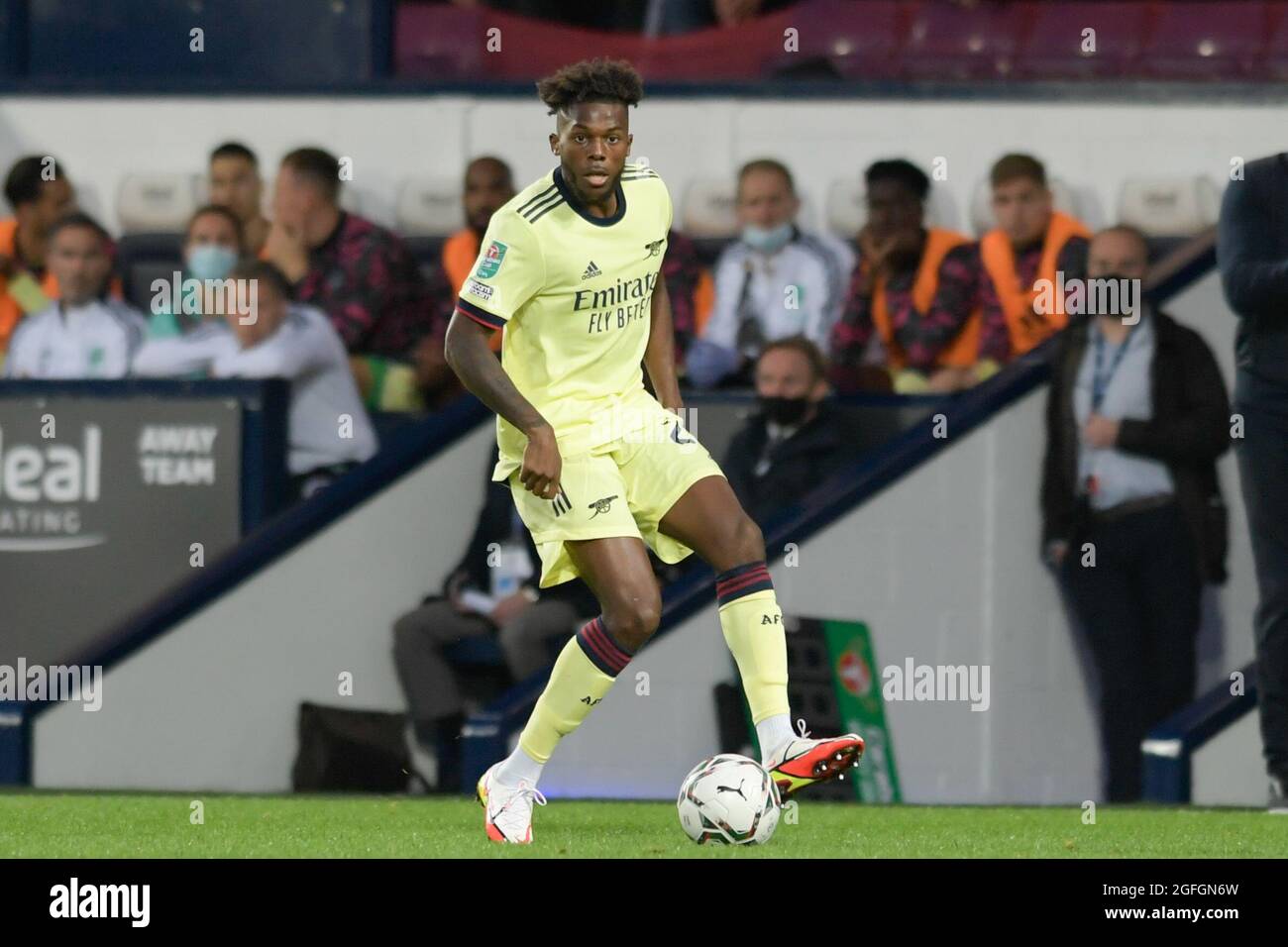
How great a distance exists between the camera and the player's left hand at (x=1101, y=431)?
31.7 ft

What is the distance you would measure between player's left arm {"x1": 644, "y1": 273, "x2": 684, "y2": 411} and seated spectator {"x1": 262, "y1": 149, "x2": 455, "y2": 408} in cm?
334

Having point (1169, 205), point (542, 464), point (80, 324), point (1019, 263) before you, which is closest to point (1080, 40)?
point (1169, 205)

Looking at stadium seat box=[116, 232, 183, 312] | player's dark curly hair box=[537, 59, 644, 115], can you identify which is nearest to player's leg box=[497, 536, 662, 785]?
player's dark curly hair box=[537, 59, 644, 115]

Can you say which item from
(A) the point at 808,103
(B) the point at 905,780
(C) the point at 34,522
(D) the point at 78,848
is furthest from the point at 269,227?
(D) the point at 78,848

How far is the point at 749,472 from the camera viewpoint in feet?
33.4

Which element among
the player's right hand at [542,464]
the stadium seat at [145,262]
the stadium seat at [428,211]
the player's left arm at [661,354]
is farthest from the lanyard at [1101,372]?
the stadium seat at [145,262]

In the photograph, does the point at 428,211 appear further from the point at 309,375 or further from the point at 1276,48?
the point at 1276,48

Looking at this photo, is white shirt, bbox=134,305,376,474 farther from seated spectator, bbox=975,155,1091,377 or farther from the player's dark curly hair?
the player's dark curly hair

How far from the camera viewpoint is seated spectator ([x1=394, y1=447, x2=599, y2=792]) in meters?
10.0

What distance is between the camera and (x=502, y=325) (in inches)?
282

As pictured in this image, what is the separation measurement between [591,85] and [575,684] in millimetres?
1638
